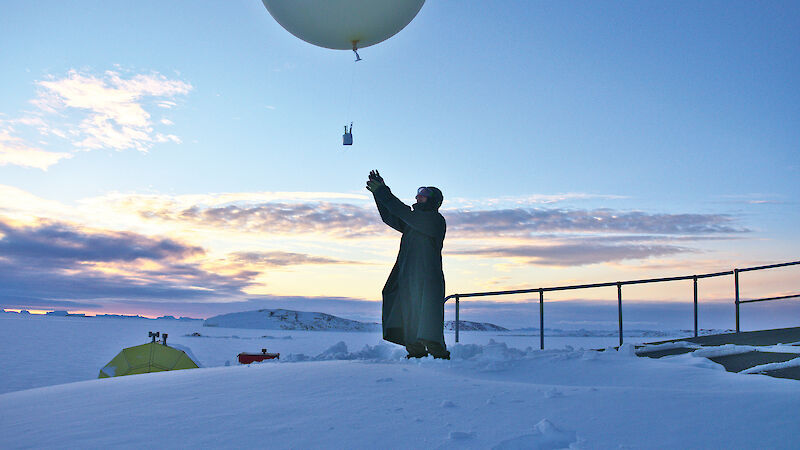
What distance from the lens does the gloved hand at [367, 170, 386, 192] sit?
6.05 m

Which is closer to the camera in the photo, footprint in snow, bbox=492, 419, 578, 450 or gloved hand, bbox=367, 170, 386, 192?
footprint in snow, bbox=492, 419, 578, 450

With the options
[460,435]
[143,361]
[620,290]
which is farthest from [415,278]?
[143,361]

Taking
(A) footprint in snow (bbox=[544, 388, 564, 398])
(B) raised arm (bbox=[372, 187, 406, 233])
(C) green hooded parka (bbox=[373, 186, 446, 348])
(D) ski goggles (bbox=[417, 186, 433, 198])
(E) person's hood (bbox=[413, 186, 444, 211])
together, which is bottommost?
(A) footprint in snow (bbox=[544, 388, 564, 398])

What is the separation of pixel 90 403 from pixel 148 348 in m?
10.4

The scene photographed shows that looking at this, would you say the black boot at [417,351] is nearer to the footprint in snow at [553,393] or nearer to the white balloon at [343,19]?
the footprint in snow at [553,393]

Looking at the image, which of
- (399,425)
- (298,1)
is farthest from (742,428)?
(298,1)

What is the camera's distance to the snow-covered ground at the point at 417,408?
279cm

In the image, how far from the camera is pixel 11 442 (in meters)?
3.06

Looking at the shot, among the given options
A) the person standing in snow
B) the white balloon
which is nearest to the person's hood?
the person standing in snow

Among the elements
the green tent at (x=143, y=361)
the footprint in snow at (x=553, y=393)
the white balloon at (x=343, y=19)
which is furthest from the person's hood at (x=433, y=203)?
the green tent at (x=143, y=361)

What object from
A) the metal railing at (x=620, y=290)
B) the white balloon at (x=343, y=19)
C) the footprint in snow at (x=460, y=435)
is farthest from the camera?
the metal railing at (x=620, y=290)

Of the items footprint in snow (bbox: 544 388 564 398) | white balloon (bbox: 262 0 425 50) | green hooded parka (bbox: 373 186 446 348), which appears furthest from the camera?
white balloon (bbox: 262 0 425 50)

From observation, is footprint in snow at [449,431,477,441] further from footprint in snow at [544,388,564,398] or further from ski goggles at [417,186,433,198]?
ski goggles at [417,186,433,198]

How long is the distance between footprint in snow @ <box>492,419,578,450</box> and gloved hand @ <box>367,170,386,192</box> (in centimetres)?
361
